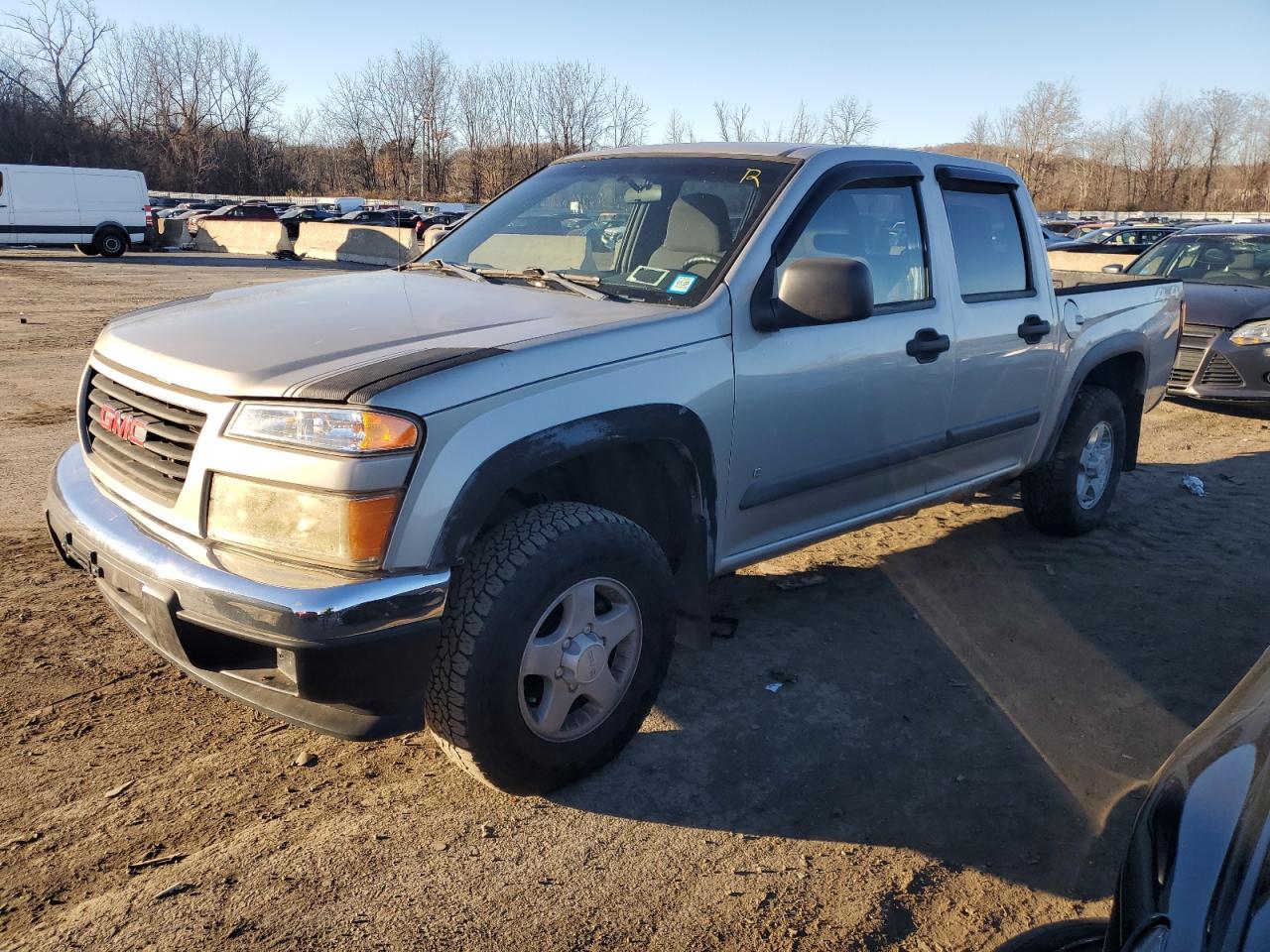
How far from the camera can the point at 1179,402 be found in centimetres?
927

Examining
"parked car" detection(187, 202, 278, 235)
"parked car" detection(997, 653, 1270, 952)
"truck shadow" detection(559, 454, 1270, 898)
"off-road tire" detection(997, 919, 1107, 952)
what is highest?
"parked car" detection(187, 202, 278, 235)

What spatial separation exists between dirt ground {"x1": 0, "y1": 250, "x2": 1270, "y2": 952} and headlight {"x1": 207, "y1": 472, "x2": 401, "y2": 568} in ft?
2.77

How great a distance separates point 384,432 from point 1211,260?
9998 mm

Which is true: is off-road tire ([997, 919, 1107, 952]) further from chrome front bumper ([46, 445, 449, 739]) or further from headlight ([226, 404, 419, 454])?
headlight ([226, 404, 419, 454])

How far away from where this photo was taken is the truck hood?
102 inches

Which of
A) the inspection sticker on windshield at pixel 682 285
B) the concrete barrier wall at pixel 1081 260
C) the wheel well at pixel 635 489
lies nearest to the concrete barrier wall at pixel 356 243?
the concrete barrier wall at pixel 1081 260

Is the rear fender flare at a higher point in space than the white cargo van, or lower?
lower

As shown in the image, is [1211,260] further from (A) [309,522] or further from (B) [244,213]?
(B) [244,213]

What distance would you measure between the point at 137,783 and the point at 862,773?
7.11 feet

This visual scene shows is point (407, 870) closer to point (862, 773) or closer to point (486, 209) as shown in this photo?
point (862, 773)

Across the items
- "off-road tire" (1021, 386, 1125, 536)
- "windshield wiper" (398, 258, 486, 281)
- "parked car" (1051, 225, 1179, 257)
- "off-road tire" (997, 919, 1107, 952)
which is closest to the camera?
→ "off-road tire" (997, 919, 1107, 952)

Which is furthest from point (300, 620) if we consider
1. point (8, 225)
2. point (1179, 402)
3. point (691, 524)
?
point (8, 225)

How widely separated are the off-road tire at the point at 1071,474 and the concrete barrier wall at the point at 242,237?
27.8m

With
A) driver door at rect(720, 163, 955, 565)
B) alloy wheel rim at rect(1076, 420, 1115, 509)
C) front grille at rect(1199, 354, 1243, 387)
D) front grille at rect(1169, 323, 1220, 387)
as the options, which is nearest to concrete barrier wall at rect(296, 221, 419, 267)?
front grille at rect(1169, 323, 1220, 387)
